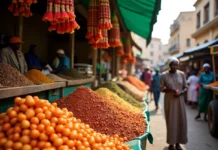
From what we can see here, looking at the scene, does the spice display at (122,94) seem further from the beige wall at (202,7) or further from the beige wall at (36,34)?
the beige wall at (202,7)

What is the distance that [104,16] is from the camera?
3695 mm

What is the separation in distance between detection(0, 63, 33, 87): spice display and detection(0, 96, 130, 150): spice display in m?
0.69

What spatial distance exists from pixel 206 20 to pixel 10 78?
19.5m

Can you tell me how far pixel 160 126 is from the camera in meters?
6.32

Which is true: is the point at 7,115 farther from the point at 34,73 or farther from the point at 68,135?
the point at 34,73

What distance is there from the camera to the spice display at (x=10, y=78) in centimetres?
245

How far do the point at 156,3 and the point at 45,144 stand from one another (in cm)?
416

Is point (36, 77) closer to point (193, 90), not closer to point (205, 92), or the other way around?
point (205, 92)

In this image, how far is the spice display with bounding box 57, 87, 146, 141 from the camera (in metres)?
2.70

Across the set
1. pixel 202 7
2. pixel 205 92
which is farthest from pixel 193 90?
pixel 202 7

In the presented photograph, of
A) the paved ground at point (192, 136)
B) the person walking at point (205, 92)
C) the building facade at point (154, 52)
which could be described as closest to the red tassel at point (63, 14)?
the paved ground at point (192, 136)

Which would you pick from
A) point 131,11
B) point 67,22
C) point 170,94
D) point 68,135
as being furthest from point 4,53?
point 131,11

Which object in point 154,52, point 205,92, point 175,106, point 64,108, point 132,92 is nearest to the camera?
point 64,108

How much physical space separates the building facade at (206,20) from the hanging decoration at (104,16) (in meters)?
13.5
